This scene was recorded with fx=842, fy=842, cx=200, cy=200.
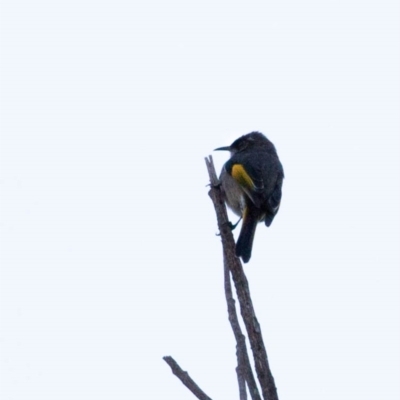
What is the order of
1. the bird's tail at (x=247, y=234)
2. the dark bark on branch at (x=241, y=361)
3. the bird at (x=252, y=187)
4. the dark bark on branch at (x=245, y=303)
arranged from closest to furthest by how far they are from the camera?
the dark bark on branch at (x=245, y=303), the dark bark on branch at (x=241, y=361), the bird's tail at (x=247, y=234), the bird at (x=252, y=187)

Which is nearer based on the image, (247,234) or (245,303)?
(245,303)

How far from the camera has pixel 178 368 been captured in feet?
9.56

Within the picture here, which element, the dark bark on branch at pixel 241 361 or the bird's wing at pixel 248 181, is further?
the bird's wing at pixel 248 181

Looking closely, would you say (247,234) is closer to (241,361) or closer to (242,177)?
(242,177)

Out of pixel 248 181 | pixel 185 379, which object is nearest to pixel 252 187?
pixel 248 181

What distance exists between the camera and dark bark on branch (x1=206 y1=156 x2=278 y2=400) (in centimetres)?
274

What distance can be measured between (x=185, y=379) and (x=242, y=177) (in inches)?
168

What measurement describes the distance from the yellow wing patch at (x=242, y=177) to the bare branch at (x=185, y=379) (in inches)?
162

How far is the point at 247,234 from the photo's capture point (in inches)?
245

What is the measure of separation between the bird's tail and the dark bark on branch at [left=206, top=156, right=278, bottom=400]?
128cm

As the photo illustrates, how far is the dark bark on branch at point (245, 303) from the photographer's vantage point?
2744 millimetres

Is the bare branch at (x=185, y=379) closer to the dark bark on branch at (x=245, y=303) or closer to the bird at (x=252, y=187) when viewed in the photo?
the dark bark on branch at (x=245, y=303)

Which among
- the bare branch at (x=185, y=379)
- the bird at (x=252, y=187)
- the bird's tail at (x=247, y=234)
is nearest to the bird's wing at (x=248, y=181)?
the bird at (x=252, y=187)

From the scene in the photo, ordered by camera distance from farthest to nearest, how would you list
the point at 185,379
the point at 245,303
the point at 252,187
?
the point at 252,187 < the point at 245,303 < the point at 185,379
